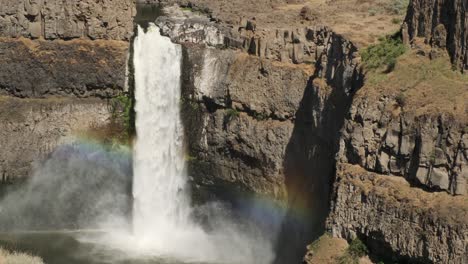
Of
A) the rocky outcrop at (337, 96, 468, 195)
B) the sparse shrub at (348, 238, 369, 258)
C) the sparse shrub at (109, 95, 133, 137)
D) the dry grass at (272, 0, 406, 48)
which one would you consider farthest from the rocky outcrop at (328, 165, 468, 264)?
the sparse shrub at (109, 95, 133, 137)

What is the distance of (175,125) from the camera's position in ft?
140

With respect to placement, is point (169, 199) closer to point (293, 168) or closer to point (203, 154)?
point (203, 154)

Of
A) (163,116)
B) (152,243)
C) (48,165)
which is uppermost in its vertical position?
(163,116)

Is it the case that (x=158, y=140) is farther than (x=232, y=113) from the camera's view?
Yes

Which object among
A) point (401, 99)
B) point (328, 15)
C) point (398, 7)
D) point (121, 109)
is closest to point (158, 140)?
point (121, 109)

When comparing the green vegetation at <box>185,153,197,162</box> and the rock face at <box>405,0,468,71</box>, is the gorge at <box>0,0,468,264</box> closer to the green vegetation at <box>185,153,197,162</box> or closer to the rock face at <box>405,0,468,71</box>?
the green vegetation at <box>185,153,197,162</box>

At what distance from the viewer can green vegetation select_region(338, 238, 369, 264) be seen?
92.7 feet

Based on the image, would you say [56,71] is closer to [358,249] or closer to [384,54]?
[384,54]

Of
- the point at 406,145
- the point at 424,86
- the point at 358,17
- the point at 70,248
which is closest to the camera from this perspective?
the point at 406,145

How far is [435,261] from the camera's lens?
84.7ft

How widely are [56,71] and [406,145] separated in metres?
21.5

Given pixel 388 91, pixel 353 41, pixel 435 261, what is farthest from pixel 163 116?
pixel 435 261

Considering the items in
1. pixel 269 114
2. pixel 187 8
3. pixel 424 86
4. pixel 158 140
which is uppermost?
pixel 424 86

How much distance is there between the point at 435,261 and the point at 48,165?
23.2 m
